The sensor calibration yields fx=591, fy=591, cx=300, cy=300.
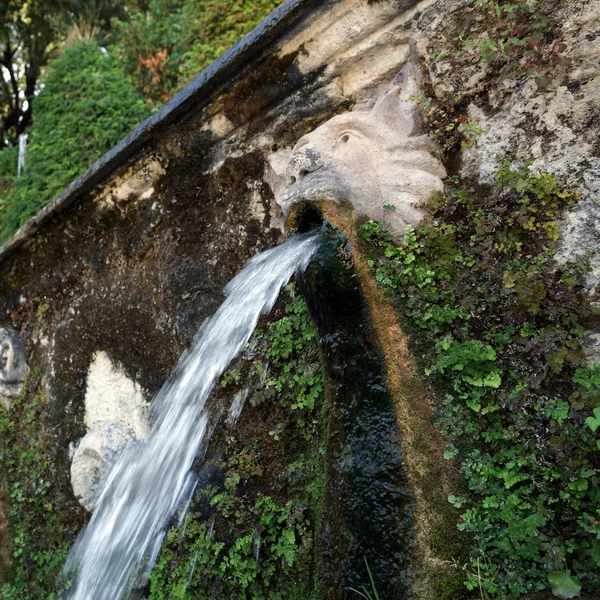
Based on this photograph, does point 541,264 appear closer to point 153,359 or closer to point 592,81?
point 592,81

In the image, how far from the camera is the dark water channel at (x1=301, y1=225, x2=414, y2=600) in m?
1.76

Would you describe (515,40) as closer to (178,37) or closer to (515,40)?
(515,40)

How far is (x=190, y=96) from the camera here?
2.96 metres

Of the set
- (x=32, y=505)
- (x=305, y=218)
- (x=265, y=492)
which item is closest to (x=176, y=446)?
(x=265, y=492)

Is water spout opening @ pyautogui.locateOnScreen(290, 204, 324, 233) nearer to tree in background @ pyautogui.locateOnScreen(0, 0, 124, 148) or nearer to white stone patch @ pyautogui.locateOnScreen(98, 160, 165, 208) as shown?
white stone patch @ pyautogui.locateOnScreen(98, 160, 165, 208)

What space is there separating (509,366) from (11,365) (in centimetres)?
393

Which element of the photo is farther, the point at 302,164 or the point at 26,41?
the point at 26,41

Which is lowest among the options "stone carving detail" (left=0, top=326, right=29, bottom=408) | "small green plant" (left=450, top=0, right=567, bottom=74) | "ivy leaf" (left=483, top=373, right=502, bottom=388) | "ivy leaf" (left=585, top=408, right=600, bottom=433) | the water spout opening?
"ivy leaf" (left=585, top=408, right=600, bottom=433)

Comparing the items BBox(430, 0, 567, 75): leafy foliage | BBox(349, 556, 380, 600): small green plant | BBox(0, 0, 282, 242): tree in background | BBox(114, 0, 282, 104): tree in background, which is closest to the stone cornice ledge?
BBox(430, 0, 567, 75): leafy foliage

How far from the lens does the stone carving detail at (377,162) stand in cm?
216

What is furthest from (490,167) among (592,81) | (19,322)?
(19,322)

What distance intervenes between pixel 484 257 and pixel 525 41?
729mm

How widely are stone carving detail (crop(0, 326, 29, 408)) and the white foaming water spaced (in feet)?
6.45

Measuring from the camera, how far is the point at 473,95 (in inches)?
83.7
